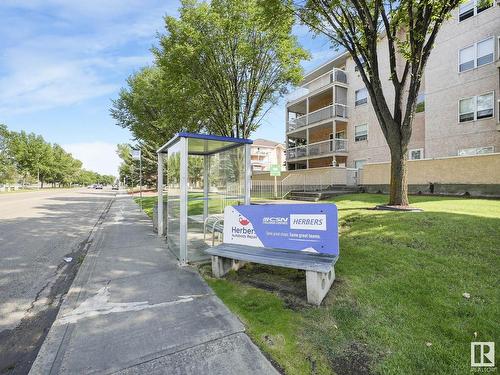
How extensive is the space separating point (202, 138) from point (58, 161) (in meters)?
83.4

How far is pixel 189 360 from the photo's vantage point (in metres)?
2.79

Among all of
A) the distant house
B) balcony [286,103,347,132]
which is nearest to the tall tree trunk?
balcony [286,103,347,132]

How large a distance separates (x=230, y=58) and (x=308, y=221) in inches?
414

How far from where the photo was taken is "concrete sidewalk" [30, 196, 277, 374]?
273cm

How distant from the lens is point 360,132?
23.4 metres

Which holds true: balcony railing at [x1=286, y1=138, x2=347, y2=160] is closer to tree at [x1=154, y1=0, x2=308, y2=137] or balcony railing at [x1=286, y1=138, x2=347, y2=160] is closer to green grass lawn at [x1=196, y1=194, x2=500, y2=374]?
tree at [x1=154, y1=0, x2=308, y2=137]

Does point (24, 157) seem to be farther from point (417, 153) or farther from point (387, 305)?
point (387, 305)

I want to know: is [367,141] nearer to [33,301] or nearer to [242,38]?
[242,38]

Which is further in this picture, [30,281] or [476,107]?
[476,107]

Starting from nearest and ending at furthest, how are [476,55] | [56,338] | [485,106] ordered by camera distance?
1. [56,338]
2. [485,106]
3. [476,55]

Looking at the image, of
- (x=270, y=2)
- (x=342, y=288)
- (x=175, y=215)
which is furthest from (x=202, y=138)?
(x=270, y=2)

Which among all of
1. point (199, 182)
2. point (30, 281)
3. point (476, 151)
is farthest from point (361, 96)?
point (30, 281)

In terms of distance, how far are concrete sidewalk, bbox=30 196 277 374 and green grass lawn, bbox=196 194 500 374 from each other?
0.29 m
